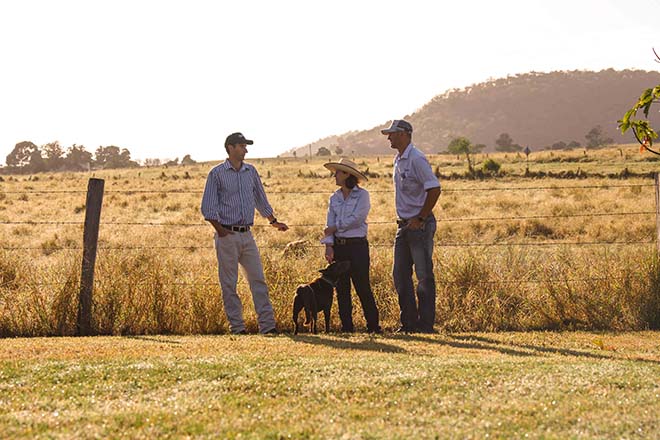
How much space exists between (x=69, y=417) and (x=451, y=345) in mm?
4003

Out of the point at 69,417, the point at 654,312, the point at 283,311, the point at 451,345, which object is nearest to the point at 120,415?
the point at 69,417

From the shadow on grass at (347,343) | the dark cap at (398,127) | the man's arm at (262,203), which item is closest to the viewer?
the shadow on grass at (347,343)

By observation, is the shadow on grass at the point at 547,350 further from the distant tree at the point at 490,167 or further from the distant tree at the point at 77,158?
the distant tree at the point at 77,158

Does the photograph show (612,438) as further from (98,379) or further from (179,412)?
(98,379)

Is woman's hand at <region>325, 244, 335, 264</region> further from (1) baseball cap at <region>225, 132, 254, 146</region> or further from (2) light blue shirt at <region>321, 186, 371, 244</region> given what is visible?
(1) baseball cap at <region>225, 132, 254, 146</region>

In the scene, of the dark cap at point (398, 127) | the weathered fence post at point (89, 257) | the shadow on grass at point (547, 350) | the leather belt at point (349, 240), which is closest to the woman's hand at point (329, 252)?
the leather belt at point (349, 240)

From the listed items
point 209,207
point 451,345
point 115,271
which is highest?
point 209,207

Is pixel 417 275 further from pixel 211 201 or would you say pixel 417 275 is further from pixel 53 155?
pixel 53 155

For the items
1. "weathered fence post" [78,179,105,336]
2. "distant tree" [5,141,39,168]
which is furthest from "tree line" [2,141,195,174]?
"weathered fence post" [78,179,105,336]

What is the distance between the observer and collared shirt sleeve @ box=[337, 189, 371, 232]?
8.70m

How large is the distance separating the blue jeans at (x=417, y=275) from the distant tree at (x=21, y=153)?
454 ft

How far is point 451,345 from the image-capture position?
7.88m

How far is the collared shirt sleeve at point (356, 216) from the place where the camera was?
8.70 metres

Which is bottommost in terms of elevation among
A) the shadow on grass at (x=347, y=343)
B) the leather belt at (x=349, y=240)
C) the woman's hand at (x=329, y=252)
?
the shadow on grass at (x=347, y=343)
